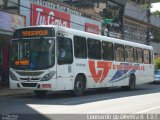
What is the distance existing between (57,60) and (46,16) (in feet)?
30.8

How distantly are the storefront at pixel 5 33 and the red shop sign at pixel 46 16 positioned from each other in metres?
1.23

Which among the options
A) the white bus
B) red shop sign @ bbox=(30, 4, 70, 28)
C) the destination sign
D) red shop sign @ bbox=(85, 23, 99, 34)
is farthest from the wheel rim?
red shop sign @ bbox=(85, 23, 99, 34)

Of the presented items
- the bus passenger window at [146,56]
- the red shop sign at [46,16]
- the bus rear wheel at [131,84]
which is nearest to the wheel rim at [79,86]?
the bus rear wheel at [131,84]

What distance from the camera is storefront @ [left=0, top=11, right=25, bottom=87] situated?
76.0ft

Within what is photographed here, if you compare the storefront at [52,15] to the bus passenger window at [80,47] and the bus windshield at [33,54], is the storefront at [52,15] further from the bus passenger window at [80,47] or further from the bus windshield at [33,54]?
the bus windshield at [33,54]

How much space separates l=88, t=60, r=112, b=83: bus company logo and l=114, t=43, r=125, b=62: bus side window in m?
1.18

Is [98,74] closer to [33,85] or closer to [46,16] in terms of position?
[33,85]

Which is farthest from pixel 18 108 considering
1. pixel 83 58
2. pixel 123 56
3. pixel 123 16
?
pixel 123 16

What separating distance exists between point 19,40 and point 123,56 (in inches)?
321

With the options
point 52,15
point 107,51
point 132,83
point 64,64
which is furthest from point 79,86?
point 52,15

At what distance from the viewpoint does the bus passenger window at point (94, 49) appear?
21047 millimetres

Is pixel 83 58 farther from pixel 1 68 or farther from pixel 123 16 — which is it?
pixel 123 16

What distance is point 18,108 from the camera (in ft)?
47.0

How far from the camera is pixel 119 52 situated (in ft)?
80.4
